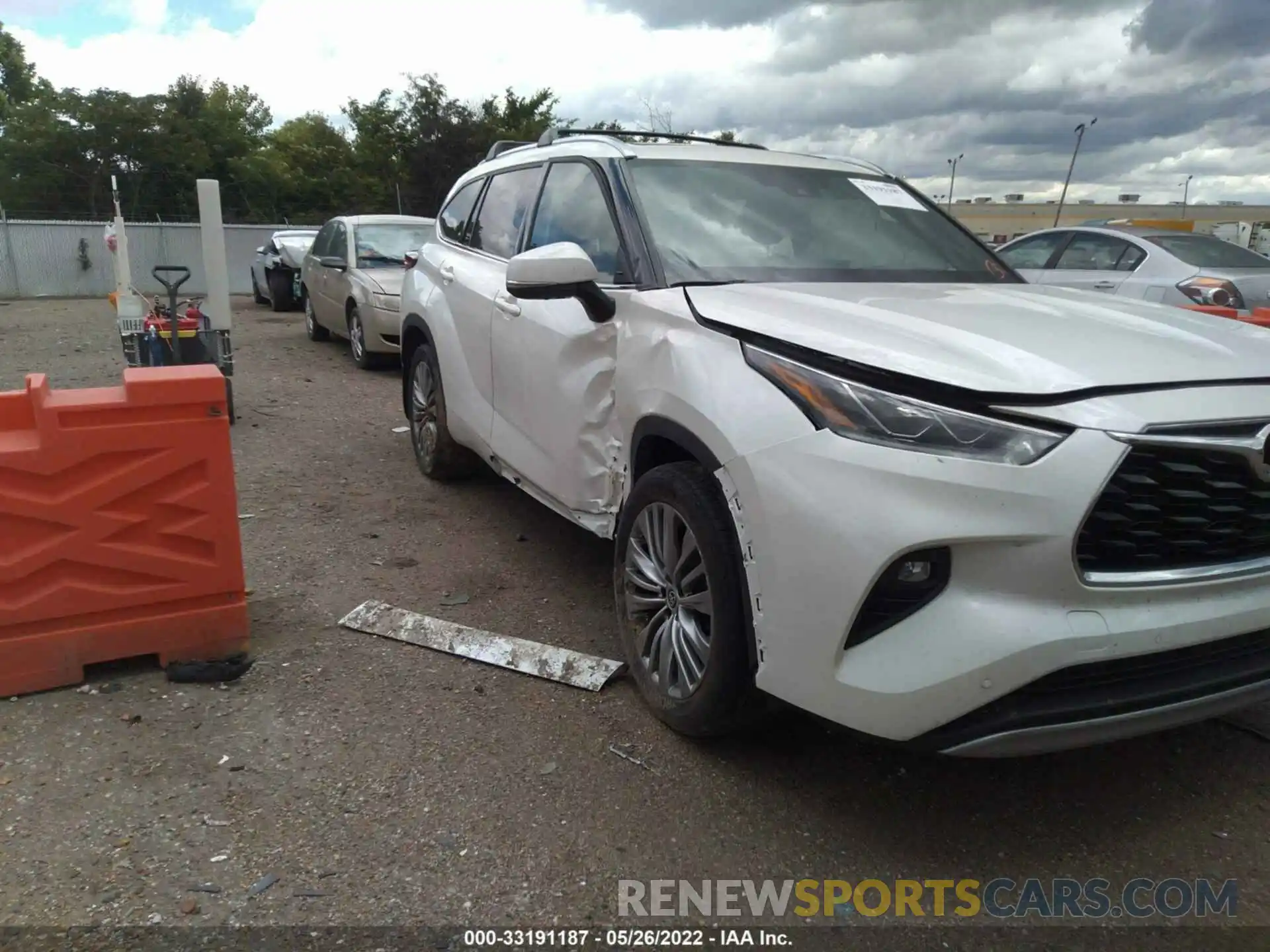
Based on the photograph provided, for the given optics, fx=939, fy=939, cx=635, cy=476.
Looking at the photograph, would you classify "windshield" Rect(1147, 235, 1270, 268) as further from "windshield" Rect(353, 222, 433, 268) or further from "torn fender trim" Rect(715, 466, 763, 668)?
"torn fender trim" Rect(715, 466, 763, 668)

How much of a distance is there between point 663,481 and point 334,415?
577 cm

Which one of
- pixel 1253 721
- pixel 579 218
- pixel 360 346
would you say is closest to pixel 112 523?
pixel 579 218

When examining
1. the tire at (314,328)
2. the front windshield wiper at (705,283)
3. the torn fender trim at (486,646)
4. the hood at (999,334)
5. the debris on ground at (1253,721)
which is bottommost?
the debris on ground at (1253,721)

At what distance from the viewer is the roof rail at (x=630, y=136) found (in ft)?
13.7

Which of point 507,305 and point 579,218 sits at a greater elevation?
point 579,218

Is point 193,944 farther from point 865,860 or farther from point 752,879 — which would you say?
point 865,860

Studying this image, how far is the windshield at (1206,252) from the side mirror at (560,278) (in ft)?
24.2

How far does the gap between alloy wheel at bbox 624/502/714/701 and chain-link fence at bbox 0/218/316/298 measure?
20919 millimetres

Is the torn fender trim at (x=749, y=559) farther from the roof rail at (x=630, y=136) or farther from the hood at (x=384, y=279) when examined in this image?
the hood at (x=384, y=279)

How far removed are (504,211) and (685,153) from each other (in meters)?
1.24

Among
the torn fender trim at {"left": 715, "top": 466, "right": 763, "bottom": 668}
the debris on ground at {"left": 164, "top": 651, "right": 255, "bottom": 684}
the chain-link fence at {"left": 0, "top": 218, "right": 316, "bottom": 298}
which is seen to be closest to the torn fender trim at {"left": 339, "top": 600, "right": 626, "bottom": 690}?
the debris on ground at {"left": 164, "top": 651, "right": 255, "bottom": 684}

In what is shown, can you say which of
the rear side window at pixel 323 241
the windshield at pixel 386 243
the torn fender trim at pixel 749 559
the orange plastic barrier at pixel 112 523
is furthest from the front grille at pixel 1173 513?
the rear side window at pixel 323 241

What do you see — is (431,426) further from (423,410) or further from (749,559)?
(749,559)

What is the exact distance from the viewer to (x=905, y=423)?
2217 millimetres
